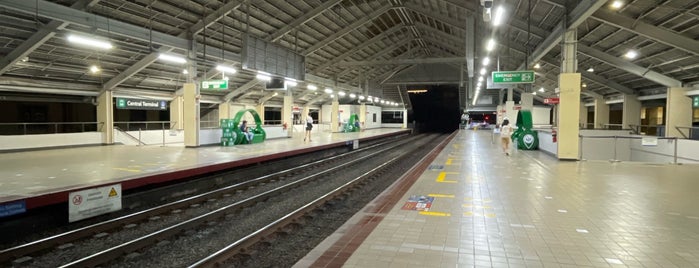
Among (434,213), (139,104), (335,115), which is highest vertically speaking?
(139,104)

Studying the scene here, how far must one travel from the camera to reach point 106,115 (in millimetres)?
18719

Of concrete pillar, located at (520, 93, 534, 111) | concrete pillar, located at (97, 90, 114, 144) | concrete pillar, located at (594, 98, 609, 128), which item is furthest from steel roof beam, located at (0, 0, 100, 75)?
concrete pillar, located at (594, 98, 609, 128)

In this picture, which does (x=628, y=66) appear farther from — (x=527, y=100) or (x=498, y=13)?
(x=498, y=13)

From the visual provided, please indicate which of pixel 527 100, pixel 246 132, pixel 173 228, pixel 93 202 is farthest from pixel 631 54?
pixel 93 202

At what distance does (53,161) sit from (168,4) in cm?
701

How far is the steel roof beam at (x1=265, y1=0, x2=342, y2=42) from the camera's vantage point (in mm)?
19188

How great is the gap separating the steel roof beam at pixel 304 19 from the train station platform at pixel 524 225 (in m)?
13.2

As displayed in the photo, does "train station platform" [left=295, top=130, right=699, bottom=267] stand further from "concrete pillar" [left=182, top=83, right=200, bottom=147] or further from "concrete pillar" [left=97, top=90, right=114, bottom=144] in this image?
"concrete pillar" [left=97, top=90, right=114, bottom=144]

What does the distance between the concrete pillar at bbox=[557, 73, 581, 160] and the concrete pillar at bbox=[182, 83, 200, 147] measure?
15.0m

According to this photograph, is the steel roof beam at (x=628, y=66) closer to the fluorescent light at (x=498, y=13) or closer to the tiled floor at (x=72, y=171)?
the fluorescent light at (x=498, y=13)

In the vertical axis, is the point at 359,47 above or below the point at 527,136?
above

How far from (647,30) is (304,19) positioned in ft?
49.1

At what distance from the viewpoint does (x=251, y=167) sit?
12703 mm

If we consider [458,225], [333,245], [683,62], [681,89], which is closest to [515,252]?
[458,225]
